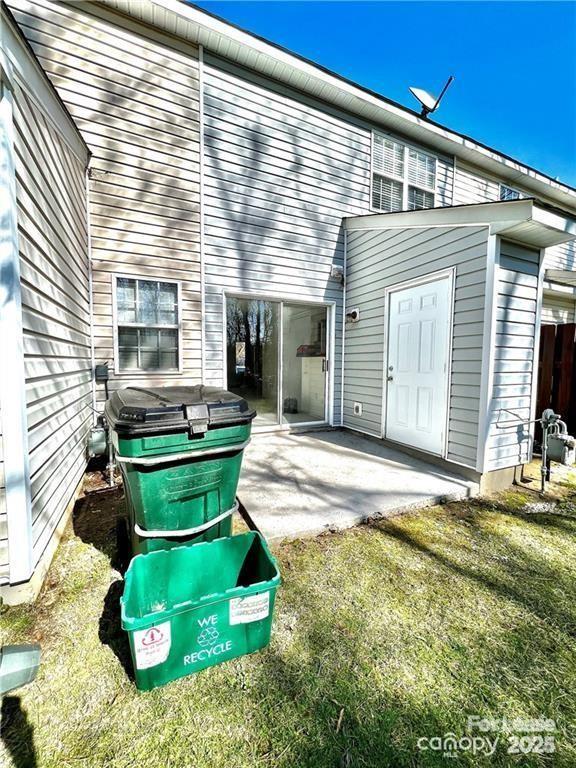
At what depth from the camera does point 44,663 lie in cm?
138

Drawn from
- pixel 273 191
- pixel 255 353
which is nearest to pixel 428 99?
pixel 273 191

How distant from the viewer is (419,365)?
13.0ft

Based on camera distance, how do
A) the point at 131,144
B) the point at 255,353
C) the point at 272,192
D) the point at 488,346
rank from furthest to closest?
the point at 255,353 < the point at 272,192 < the point at 131,144 < the point at 488,346

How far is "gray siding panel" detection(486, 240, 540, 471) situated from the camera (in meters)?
3.16

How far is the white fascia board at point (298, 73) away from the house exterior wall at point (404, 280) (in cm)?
195

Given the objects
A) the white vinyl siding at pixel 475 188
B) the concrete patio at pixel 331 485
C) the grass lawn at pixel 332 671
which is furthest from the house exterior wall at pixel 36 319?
the white vinyl siding at pixel 475 188

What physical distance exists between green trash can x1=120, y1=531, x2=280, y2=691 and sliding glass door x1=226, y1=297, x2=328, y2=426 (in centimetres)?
325

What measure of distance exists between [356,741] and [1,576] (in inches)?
71.1

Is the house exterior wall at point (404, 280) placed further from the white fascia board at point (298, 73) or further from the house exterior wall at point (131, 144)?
the house exterior wall at point (131, 144)

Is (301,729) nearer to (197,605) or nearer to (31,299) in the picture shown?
(197,605)

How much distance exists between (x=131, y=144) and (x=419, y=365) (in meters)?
4.44

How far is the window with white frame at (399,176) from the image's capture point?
5512 mm

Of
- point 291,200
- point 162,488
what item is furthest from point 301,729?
point 291,200

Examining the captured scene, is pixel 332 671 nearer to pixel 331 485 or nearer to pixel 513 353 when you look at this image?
pixel 331 485
